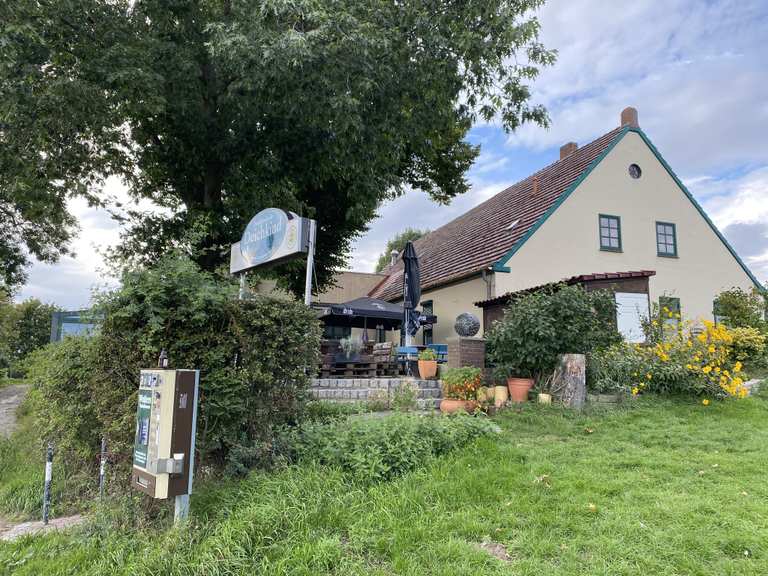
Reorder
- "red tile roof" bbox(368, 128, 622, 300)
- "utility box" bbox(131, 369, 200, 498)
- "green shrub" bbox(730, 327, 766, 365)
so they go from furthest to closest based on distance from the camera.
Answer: "red tile roof" bbox(368, 128, 622, 300)
"green shrub" bbox(730, 327, 766, 365)
"utility box" bbox(131, 369, 200, 498)

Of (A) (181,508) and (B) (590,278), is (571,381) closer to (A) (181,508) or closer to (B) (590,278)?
(B) (590,278)

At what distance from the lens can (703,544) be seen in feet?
10.6

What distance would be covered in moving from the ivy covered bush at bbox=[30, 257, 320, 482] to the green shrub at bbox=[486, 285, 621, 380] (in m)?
4.66

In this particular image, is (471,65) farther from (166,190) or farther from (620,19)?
(166,190)

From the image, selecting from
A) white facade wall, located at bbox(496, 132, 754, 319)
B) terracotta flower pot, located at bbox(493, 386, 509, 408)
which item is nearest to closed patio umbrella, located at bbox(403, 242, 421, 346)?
white facade wall, located at bbox(496, 132, 754, 319)

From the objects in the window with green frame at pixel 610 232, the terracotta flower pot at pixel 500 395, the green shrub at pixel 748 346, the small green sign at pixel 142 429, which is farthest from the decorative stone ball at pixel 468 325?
the small green sign at pixel 142 429

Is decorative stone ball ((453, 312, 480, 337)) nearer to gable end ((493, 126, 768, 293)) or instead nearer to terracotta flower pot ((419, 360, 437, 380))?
terracotta flower pot ((419, 360, 437, 380))

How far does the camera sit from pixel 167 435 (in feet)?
11.7

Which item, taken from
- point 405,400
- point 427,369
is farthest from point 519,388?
point 427,369

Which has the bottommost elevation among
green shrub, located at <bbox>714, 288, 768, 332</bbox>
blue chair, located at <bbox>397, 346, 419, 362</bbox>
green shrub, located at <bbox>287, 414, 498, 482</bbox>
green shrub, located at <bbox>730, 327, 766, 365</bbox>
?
green shrub, located at <bbox>287, 414, 498, 482</bbox>

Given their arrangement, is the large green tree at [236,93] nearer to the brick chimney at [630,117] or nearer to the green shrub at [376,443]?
the green shrub at [376,443]

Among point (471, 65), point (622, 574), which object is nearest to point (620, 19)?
point (471, 65)

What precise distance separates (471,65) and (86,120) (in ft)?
24.2

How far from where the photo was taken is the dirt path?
951 centimetres
